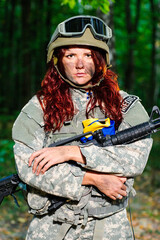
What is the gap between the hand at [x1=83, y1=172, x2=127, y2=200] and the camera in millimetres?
2189

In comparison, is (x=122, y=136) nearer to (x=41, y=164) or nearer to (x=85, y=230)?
(x=41, y=164)

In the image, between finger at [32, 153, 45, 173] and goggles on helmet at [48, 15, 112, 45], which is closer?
finger at [32, 153, 45, 173]

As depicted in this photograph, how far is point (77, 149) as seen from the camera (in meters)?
2.19

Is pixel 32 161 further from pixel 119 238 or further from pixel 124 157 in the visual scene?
pixel 119 238

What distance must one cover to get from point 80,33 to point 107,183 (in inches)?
44.6

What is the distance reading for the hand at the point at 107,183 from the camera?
7.18ft

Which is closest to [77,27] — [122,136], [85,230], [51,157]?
[122,136]

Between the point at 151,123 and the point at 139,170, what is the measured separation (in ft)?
1.13

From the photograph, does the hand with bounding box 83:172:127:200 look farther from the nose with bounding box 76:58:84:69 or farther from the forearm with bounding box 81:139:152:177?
the nose with bounding box 76:58:84:69

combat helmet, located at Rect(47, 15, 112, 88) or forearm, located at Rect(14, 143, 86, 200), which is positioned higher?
combat helmet, located at Rect(47, 15, 112, 88)

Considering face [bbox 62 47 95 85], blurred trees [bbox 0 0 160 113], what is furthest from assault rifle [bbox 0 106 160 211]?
blurred trees [bbox 0 0 160 113]

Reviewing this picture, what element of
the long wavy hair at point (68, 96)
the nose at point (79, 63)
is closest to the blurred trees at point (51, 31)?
the long wavy hair at point (68, 96)

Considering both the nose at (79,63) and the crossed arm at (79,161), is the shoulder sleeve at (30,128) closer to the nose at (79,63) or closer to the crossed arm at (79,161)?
the crossed arm at (79,161)

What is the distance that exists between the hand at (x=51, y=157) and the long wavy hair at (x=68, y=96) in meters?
0.26
